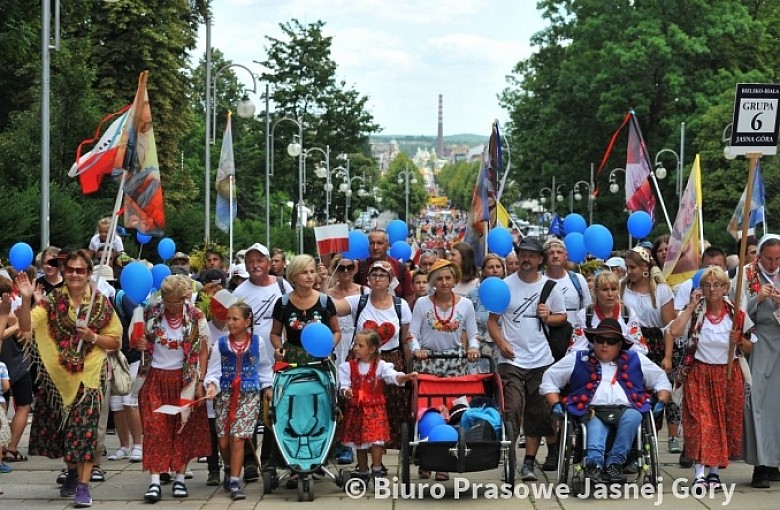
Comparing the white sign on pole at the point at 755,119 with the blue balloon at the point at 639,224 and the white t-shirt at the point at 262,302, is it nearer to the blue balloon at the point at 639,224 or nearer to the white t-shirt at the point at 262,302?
the white t-shirt at the point at 262,302

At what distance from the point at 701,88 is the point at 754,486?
1667 inches

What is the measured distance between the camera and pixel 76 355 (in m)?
9.42

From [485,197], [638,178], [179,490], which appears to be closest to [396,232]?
[485,197]

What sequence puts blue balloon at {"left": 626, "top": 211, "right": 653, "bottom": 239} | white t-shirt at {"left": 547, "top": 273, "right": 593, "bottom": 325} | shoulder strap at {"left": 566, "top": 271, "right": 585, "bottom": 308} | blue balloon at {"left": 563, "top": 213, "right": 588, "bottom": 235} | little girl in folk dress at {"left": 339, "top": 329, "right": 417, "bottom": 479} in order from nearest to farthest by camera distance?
little girl in folk dress at {"left": 339, "top": 329, "right": 417, "bottom": 479} → white t-shirt at {"left": 547, "top": 273, "right": 593, "bottom": 325} → shoulder strap at {"left": 566, "top": 271, "right": 585, "bottom": 308} → blue balloon at {"left": 626, "top": 211, "right": 653, "bottom": 239} → blue balloon at {"left": 563, "top": 213, "right": 588, "bottom": 235}

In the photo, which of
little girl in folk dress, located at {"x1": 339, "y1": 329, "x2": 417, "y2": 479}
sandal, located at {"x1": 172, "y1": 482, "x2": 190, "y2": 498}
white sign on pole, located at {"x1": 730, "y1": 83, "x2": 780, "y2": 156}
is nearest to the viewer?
sandal, located at {"x1": 172, "y1": 482, "x2": 190, "y2": 498}

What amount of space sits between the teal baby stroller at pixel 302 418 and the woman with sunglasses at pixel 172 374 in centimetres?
51

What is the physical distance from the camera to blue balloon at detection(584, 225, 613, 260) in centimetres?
1339

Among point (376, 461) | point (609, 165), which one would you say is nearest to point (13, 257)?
point (376, 461)

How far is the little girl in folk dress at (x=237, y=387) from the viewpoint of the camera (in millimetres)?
9594

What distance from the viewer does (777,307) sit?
33.0 feet

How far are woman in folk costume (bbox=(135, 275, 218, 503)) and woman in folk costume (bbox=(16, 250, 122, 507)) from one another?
306 mm

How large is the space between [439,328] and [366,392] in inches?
31.7

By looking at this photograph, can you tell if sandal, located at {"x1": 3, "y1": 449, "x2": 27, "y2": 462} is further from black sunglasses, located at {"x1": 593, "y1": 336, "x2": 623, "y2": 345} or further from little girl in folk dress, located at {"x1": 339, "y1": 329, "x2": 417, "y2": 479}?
black sunglasses, located at {"x1": 593, "y1": 336, "x2": 623, "y2": 345}

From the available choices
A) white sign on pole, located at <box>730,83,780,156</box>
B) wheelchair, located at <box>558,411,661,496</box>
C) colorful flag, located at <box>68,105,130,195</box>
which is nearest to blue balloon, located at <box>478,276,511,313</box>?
wheelchair, located at <box>558,411,661,496</box>
